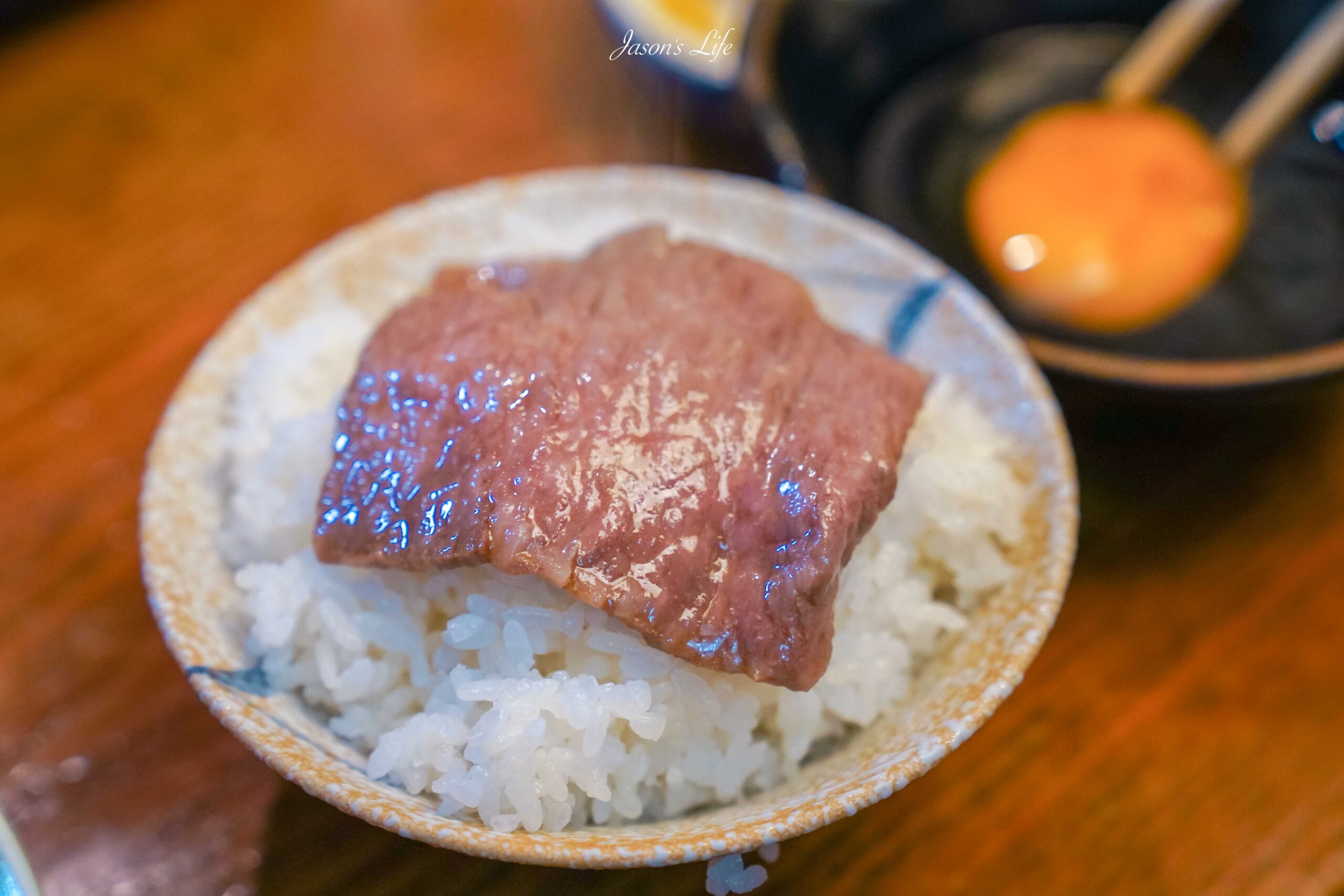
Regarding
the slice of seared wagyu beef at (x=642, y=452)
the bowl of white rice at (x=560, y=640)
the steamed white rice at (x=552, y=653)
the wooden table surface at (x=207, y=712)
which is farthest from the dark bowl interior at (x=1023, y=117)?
the slice of seared wagyu beef at (x=642, y=452)

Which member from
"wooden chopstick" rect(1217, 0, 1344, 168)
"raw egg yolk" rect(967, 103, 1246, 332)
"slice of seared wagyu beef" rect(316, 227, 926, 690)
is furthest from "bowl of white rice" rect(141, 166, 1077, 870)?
"wooden chopstick" rect(1217, 0, 1344, 168)

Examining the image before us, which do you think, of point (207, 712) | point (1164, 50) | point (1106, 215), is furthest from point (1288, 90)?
point (207, 712)

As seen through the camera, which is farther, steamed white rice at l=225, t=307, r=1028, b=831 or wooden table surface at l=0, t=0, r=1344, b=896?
wooden table surface at l=0, t=0, r=1344, b=896

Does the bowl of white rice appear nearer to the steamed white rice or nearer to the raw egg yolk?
the steamed white rice

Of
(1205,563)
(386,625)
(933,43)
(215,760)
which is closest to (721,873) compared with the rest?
(386,625)

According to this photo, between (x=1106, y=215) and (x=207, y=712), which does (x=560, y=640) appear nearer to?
(x=207, y=712)

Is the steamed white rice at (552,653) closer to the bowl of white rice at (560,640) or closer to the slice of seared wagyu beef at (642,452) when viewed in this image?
the bowl of white rice at (560,640)
